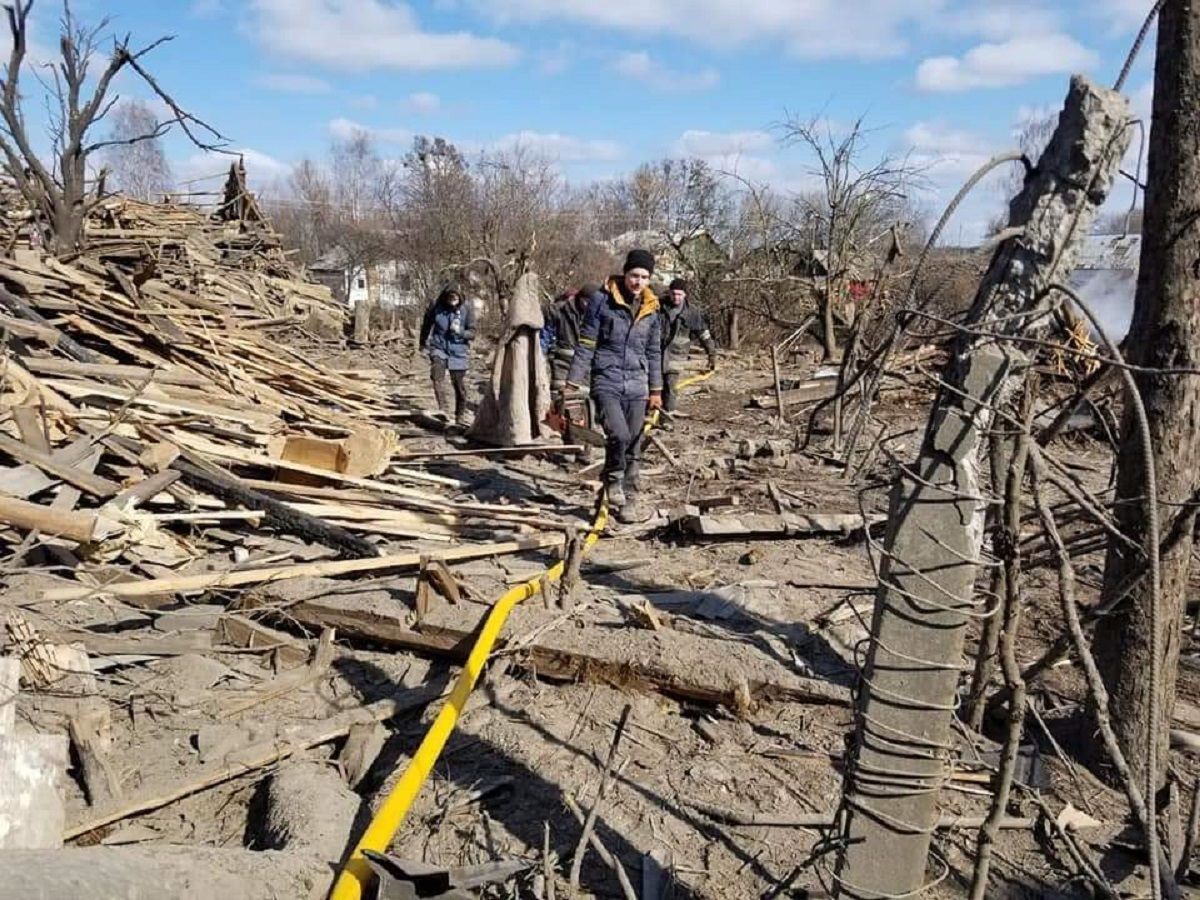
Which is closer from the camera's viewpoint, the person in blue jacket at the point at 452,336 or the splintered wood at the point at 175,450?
the splintered wood at the point at 175,450

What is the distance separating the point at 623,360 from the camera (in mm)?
7457

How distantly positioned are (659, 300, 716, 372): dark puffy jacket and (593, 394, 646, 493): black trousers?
3.04 metres

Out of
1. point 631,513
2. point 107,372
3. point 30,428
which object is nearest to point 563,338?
point 631,513

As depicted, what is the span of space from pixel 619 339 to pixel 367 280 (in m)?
36.3

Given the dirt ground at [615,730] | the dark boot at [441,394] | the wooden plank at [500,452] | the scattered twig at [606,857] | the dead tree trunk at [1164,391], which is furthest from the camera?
the dark boot at [441,394]

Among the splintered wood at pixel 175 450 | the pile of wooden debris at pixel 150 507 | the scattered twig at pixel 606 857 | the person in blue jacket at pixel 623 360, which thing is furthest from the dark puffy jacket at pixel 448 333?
the scattered twig at pixel 606 857

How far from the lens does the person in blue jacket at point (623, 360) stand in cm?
737

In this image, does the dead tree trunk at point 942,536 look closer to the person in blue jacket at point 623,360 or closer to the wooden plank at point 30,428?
the person in blue jacket at point 623,360

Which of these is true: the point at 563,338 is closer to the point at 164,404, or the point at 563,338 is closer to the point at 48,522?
the point at 164,404

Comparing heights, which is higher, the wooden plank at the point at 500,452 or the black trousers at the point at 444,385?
the black trousers at the point at 444,385

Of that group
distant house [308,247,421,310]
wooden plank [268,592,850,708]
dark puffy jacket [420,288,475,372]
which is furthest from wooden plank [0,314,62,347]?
distant house [308,247,421,310]

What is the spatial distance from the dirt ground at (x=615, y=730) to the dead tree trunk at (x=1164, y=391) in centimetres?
40

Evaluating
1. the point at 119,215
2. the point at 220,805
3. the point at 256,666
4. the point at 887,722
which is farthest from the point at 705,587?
the point at 119,215

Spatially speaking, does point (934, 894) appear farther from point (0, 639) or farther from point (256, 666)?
point (0, 639)
